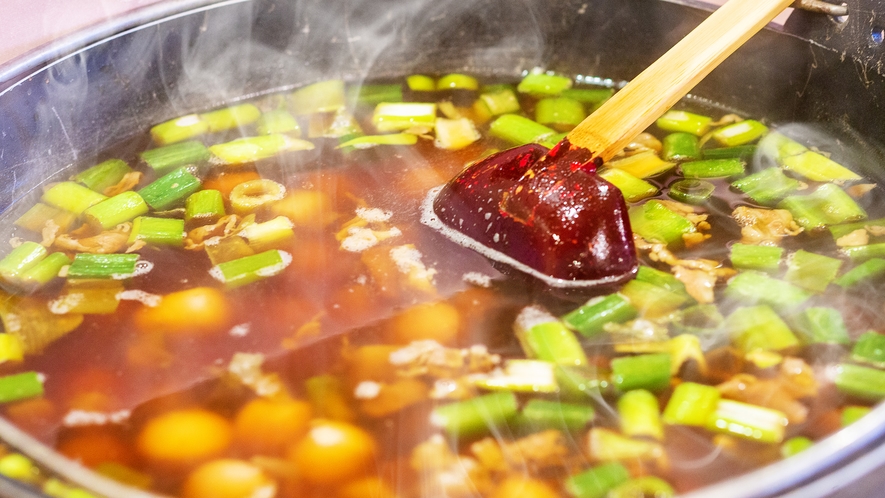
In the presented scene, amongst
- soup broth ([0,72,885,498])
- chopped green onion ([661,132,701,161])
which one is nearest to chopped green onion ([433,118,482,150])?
soup broth ([0,72,885,498])

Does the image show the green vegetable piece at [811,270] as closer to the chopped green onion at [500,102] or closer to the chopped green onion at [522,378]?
the chopped green onion at [522,378]

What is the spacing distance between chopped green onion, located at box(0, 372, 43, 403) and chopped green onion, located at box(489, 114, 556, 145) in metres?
1.79

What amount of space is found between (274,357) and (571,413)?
0.75 metres

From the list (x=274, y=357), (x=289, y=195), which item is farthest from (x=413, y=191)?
(x=274, y=357)

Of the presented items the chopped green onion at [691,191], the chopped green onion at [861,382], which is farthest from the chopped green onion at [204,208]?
the chopped green onion at [861,382]

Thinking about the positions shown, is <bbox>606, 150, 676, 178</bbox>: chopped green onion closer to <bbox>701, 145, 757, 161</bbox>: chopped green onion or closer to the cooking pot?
<bbox>701, 145, 757, 161</bbox>: chopped green onion

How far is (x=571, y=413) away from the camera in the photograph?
164 cm

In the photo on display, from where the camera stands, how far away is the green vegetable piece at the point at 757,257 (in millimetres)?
2076

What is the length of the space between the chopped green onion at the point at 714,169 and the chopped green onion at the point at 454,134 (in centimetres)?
80

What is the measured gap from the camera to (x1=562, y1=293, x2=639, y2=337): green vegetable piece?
73.4 inches

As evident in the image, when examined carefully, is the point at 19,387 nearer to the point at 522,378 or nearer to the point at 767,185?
the point at 522,378

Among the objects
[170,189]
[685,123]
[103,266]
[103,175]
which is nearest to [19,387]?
[103,266]

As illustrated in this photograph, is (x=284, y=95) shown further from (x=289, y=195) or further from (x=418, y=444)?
(x=418, y=444)

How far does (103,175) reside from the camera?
248cm
